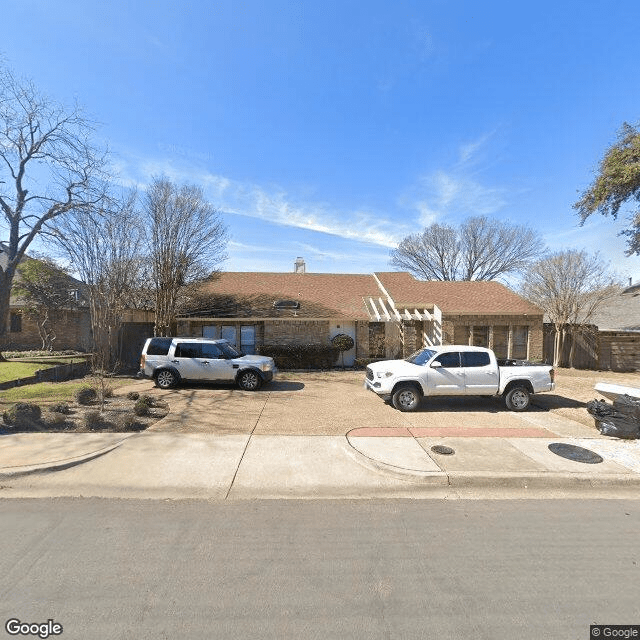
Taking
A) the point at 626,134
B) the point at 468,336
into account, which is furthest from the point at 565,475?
the point at 626,134

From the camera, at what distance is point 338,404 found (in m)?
9.14

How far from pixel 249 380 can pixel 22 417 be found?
563cm

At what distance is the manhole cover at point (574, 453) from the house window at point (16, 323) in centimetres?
2769

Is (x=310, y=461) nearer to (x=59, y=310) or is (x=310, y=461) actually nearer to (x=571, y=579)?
(x=571, y=579)

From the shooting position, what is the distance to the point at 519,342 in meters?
17.2

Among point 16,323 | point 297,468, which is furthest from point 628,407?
point 16,323

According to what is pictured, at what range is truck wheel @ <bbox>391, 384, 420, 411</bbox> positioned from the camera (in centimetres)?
841

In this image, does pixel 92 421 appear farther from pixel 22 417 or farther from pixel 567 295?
pixel 567 295

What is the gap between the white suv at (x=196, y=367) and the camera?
10.9 metres

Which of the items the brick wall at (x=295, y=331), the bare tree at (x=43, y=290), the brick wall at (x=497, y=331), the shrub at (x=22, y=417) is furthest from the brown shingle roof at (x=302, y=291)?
the shrub at (x=22, y=417)

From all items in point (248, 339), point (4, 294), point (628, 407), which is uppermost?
point (4, 294)

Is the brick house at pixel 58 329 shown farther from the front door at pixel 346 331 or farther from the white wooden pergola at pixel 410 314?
the white wooden pergola at pixel 410 314

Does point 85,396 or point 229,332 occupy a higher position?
point 229,332

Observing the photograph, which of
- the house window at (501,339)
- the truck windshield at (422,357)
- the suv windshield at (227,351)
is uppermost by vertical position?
the house window at (501,339)
